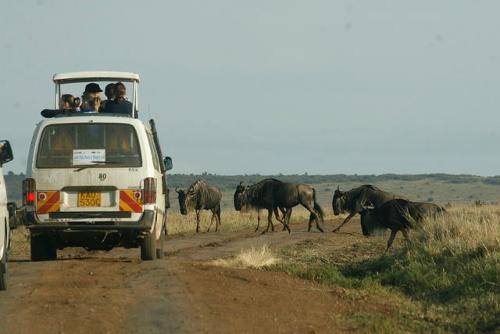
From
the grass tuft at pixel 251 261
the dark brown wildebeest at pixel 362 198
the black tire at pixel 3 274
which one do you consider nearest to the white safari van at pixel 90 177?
the grass tuft at pixel 251 261

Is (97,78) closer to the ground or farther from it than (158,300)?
farther from it

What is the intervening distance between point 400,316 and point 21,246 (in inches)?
584

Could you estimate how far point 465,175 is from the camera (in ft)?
497

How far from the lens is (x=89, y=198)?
16.5m

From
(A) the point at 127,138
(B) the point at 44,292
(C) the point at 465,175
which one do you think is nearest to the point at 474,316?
(B) the point at 44,292

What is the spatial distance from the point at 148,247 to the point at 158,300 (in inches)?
197

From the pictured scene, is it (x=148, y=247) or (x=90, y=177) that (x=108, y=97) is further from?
(x=148, y=247)

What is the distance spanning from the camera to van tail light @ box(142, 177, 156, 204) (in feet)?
54.0

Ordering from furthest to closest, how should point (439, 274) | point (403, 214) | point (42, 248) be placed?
point (403, 214)
point (42, 248)
point (439, 274)

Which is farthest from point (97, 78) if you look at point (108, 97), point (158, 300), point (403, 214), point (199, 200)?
point (199, 200)

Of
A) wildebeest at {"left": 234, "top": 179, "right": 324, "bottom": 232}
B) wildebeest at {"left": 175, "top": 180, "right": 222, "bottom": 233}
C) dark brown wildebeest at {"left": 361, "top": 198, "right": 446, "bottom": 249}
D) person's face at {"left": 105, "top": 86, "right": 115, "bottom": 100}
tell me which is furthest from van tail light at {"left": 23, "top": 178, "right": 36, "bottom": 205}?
wildebeest at {"left": 175, "top": 180, "right": 222, "bottom": 233}

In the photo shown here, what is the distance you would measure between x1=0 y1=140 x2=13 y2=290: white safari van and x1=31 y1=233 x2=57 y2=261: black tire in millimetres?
3704

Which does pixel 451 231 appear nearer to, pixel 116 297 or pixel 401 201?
pixel 401 201

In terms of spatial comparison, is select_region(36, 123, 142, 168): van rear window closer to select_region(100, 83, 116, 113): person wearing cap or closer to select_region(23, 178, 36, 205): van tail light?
select_region(23, 178, 36, 205): van tail light
